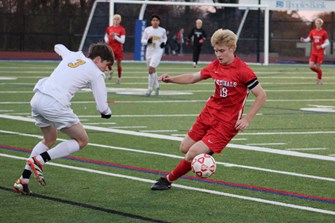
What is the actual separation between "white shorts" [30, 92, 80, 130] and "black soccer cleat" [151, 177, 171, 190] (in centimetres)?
118

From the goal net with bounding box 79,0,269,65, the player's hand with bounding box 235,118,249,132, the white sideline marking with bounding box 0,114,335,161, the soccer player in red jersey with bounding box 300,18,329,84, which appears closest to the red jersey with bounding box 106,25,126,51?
the soccer player in red jersey with bounding box 300,18,329,84

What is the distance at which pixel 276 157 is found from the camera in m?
13.2

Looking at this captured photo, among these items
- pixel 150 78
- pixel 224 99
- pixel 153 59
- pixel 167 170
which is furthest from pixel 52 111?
pixel 153 59

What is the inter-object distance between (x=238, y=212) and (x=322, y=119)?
31.9 feet

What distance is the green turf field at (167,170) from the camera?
920 cm

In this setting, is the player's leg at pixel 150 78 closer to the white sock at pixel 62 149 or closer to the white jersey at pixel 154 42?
the white jersey at pixel 154 42

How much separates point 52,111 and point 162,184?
1553 mm

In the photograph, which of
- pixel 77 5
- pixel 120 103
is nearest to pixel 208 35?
pixel 77 5

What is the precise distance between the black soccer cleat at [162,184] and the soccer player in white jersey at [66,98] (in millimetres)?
953

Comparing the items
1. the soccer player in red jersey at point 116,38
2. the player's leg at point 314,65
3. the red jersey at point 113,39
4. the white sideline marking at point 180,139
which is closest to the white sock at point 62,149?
the white sideline marking at point 180,139

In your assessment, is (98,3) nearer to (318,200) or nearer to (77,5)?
(77,5)

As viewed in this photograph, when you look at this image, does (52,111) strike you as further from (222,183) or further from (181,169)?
(222,183)

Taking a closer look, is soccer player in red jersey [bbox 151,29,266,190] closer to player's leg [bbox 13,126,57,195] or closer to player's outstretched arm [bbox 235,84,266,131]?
player's outstretched arm [bbox 235,84,266,131]

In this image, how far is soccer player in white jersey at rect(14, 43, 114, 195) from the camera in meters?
9.77
